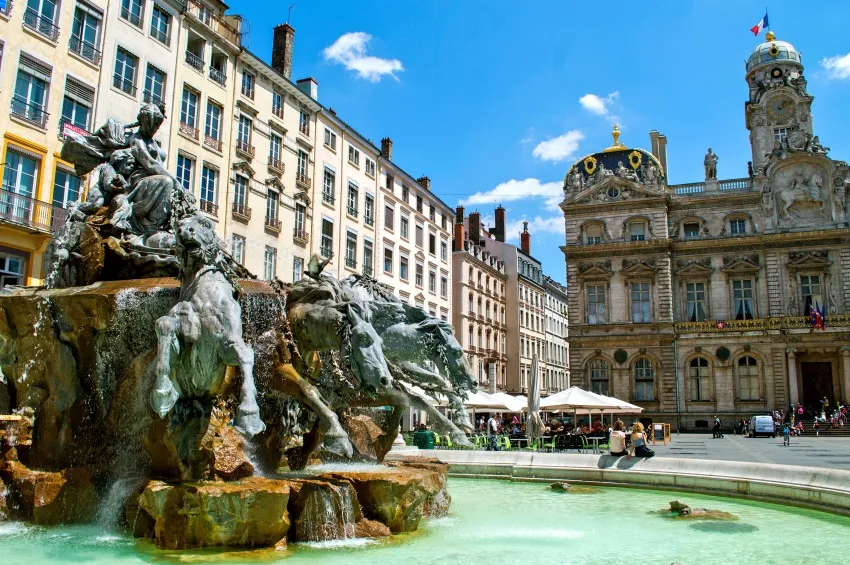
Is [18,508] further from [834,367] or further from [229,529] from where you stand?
[834,367]

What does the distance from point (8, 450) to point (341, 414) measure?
490 centimetres

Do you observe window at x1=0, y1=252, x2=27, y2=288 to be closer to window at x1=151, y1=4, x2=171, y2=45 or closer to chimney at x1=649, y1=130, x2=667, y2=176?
window at x1=151, y1=4, x2=171, y2=45

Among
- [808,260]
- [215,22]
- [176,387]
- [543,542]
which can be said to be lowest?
[543,542]

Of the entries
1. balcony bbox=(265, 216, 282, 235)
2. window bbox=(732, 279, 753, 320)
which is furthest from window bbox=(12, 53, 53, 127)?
window bbox=(732, 279, 753, 320)

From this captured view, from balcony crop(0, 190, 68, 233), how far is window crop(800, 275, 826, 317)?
44868mm

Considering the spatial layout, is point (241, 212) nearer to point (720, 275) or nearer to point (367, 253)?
point (367, 253)

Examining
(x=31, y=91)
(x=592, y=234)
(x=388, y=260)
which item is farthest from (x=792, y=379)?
(x=31, y=91)

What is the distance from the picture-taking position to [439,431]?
11.5 m

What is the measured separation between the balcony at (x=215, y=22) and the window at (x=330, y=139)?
7.91 meters

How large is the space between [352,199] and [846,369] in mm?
33264

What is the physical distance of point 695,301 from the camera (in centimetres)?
4931

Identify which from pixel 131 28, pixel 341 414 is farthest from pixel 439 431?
pixel 131 28

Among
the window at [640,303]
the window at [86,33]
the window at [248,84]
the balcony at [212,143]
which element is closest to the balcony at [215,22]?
the window at [248,84]

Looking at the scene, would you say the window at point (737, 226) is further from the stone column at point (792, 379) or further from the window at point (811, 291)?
the stone column at point (792, 379)
